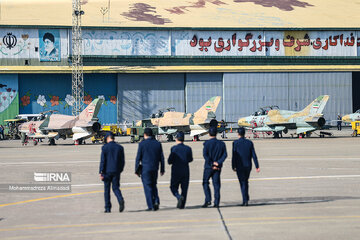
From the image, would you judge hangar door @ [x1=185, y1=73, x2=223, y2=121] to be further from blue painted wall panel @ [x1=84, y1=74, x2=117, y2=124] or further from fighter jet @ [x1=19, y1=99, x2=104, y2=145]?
fighter jet @ [x1=19, y1=99, x2=104, y2=145]

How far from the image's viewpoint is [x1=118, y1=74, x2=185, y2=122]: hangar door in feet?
231

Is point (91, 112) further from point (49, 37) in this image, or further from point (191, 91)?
point (191, 91)

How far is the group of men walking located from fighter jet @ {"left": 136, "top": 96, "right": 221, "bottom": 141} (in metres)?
35.2

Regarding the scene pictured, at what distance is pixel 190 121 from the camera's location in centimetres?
5097

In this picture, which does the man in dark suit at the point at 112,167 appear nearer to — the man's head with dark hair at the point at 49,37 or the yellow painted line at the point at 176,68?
the yellow painted line at the point at 176,68

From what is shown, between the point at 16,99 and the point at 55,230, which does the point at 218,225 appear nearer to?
the point at 55,230

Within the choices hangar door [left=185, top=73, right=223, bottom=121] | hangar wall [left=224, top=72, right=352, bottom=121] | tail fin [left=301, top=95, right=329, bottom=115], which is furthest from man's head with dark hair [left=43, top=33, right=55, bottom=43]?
tail fin [left=301, top=95, right=329, bottom=115]

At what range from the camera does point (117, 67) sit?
70375 mm

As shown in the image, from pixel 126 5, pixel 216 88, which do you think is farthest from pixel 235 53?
pixel 126 5

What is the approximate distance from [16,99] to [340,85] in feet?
131

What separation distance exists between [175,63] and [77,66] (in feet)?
39.8

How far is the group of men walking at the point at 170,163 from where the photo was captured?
543 inches

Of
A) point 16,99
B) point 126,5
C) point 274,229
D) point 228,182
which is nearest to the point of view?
point 274,229

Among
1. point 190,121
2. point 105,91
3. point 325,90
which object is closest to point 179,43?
point 105,91
